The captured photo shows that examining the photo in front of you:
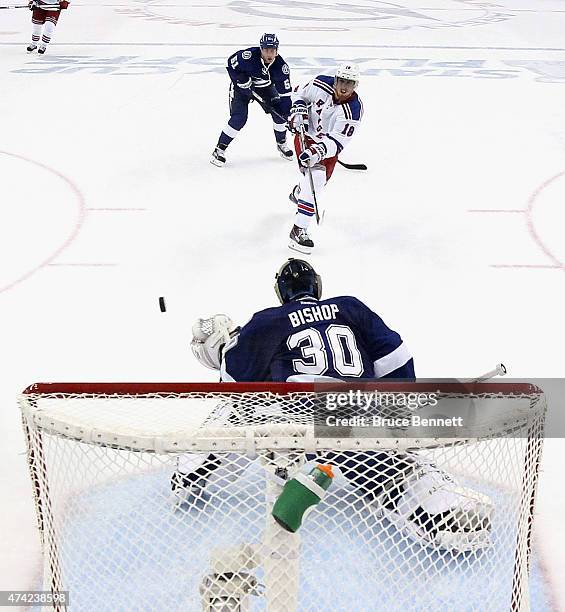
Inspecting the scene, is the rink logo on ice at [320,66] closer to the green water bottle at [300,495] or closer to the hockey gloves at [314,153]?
the hockey gloves at [314,153]

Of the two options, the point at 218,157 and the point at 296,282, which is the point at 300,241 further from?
the point at 296,282

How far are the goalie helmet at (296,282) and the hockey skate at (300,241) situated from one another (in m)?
2.02

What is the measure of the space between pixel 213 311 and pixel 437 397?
235 cm

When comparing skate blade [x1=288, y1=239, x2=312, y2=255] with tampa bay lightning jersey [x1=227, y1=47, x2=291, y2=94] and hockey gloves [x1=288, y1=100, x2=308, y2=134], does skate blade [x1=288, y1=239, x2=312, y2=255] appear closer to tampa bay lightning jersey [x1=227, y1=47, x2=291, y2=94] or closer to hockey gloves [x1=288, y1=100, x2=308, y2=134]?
hockey gloves [x1=288, y1=100, x2=308, y2=134]

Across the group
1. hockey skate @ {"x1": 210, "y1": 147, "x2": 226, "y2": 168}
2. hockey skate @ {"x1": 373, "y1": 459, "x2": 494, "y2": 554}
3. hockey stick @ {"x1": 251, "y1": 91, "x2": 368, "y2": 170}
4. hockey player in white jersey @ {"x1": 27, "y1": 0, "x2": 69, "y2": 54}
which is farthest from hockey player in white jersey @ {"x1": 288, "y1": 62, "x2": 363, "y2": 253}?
hockey player in white jersey @ {"x1": 27, "y1": 0, "x2": 69, "y2": 54}

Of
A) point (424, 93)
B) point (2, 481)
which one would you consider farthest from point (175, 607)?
point (424, 93)

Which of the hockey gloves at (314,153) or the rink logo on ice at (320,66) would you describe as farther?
the rink logo on ice at (320,66)

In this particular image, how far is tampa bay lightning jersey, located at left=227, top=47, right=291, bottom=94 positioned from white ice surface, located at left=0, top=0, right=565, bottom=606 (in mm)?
590

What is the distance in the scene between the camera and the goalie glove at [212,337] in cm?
268

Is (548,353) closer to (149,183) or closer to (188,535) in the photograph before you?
(188,535)

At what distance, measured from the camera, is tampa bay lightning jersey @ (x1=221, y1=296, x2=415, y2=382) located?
8.05 feet

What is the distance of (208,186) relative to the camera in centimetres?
572

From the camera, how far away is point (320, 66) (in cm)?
902

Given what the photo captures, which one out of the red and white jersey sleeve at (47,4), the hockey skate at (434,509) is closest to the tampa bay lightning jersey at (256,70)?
the red and white jersey sleeve at (47,4)
